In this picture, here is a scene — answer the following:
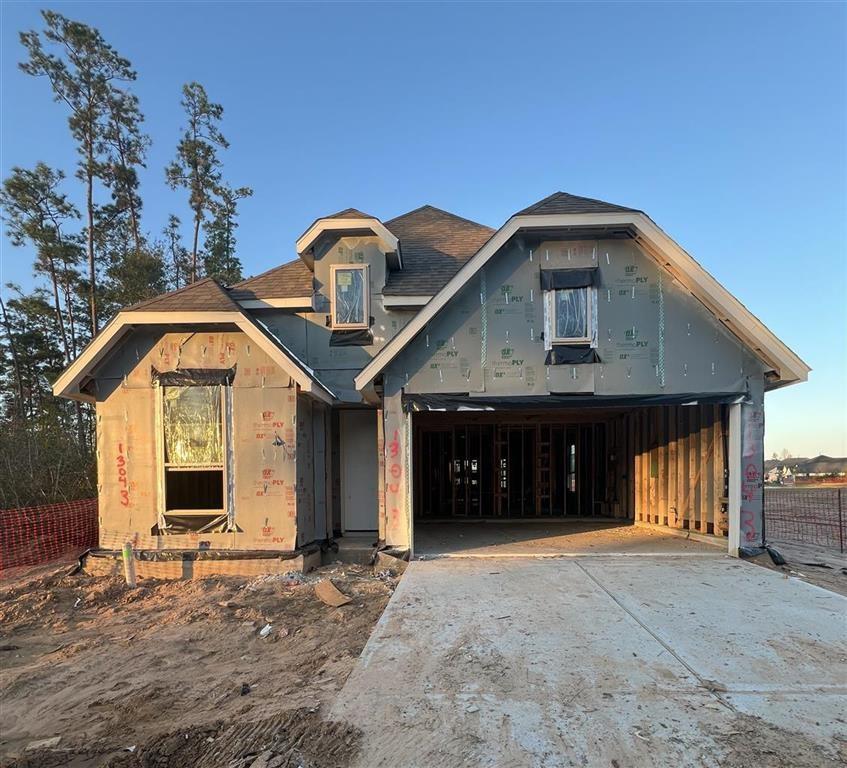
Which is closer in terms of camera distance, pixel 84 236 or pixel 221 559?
pixel 221 559

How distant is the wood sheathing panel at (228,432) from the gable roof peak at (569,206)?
201 inches

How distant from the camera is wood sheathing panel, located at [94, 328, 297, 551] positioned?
8.50m

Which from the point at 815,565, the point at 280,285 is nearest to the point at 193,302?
the point at 280,285

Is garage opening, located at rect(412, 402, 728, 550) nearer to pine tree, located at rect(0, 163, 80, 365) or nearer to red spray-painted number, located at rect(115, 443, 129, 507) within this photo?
red spray-painted number, located at rect(115, 443, 129, 507)

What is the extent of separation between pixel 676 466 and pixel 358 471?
6.71m

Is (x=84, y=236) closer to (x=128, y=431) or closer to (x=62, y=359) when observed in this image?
(x=62, y=359)

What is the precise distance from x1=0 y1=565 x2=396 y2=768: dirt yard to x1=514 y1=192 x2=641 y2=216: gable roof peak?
20.9ft

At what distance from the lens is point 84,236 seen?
21000 mm

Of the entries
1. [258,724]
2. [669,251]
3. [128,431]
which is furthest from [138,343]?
[669,251]

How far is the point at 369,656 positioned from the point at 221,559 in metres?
4.85

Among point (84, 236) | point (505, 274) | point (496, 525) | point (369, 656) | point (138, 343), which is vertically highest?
point (84, 236)

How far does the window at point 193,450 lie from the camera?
8648 mm

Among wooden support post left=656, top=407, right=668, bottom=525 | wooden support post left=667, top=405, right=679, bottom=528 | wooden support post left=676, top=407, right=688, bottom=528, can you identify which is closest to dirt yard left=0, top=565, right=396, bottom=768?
wooden support post left=676, top=407, right=688, bottom=528

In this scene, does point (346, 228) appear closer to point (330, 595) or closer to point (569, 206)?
point (569, 206)
